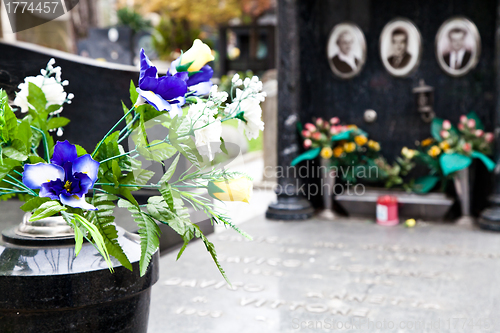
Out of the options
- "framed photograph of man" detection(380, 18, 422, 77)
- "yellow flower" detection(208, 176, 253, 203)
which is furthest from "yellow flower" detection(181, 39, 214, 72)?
"framed photograph of man" detection(380, 18, 422, 77)

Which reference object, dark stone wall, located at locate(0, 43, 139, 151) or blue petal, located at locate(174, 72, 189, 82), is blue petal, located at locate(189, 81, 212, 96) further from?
dark stone wall, located at locate(0, 43, 139, 151)

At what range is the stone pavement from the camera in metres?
2.71

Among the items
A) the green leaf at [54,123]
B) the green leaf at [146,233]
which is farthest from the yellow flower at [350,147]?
the green leaf at [146,233]

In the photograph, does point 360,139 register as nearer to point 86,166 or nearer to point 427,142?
point 427,142

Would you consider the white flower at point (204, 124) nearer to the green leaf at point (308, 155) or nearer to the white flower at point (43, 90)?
the white flower at point (43, 90)

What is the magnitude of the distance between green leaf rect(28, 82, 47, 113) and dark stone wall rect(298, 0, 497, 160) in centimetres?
455

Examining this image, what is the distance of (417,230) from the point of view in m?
5.07

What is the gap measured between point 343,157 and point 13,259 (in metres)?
4.61

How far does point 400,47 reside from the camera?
5762mm

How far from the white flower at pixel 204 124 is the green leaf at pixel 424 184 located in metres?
4.57

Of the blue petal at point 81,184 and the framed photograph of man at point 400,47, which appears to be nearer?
the blue petal at point 81,184

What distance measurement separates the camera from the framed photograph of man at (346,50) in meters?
5.90

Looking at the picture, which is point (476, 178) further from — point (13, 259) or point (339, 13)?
point (13, 259)

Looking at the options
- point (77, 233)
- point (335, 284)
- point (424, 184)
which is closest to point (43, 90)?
point (77, 233)
